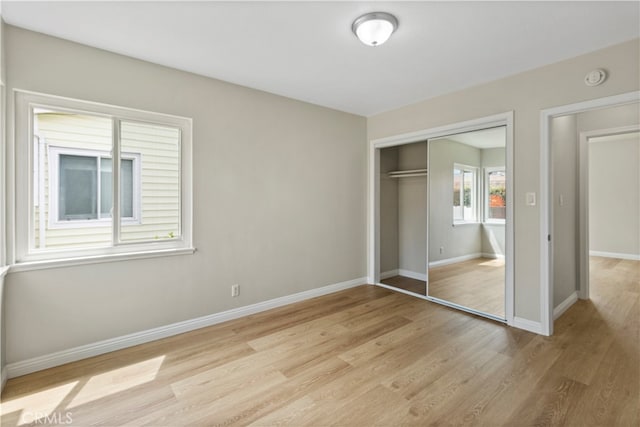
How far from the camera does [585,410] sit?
5.98 feet

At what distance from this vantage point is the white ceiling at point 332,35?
198 cm

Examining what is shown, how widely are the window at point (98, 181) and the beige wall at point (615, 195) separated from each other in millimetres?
8640

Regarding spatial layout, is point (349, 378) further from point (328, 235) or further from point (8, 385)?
point (8, 385)

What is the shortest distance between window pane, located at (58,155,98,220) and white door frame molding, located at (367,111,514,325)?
11.2 feet

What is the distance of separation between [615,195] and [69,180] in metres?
9.70

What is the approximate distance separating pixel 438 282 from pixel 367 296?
95 centimetres

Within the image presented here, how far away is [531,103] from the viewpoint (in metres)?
2.87

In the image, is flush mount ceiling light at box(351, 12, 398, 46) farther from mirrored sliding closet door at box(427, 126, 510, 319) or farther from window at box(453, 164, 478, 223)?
window at box(453, 164, 478, 223)

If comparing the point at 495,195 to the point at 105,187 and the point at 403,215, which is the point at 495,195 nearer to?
the point at 403,215

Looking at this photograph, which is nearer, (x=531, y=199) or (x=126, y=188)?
(x=126, y=188)

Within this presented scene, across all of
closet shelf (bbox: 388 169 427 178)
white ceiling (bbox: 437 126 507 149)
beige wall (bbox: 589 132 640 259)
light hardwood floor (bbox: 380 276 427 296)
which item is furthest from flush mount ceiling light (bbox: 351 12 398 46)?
beige wall (bbox: 589 132 640 259)

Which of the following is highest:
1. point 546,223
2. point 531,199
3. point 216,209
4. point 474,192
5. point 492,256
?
point 474,192

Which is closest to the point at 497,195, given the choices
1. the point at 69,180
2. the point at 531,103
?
the point at 531,103

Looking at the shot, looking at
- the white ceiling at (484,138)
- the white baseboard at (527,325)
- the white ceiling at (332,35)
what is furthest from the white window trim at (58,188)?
the white baseboard at (527,325)
